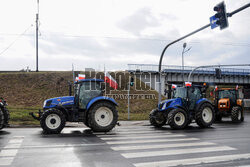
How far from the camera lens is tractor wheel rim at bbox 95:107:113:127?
11016 millimetres

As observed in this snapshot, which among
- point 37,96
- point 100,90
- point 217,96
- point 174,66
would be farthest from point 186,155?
point 174,66

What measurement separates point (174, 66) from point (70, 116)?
43.3m

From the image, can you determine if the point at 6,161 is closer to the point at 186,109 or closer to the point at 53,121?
the point at 53,121

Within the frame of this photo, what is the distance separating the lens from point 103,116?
11133 millimetres

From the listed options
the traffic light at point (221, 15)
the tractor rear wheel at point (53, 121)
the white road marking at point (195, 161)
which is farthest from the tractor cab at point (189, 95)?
the white road marking at point (195, 161)

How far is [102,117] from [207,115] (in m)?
6.46

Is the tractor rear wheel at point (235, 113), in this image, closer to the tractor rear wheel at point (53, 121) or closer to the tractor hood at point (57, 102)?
the tractor hood at point (57, 102)

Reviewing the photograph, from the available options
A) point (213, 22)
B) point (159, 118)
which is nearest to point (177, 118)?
point (159, 118)

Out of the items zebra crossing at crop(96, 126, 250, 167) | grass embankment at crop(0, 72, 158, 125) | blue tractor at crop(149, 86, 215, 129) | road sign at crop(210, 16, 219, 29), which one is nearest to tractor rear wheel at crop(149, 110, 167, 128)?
blue tractor at crop(149, 86, 215, 129)

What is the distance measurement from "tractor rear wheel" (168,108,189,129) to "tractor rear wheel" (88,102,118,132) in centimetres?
308

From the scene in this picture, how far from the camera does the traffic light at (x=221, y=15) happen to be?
11.4 meters

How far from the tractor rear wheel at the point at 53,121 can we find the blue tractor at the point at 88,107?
0.27 metres

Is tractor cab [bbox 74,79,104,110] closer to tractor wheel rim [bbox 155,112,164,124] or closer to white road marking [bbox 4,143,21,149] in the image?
white road marking [bbox 4,143,21,149]

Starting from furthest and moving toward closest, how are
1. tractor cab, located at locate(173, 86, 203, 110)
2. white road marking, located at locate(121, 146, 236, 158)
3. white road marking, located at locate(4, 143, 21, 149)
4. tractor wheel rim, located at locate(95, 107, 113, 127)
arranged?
tractor cab, located at locate(173, 86, 203, 110)
tractor wheel rim, located at locate(95, 107, 113, 127)
white road marking, located at locate(4, 143, 21, 149)
white road marking, located at locate(121, 146, 236, 158)
